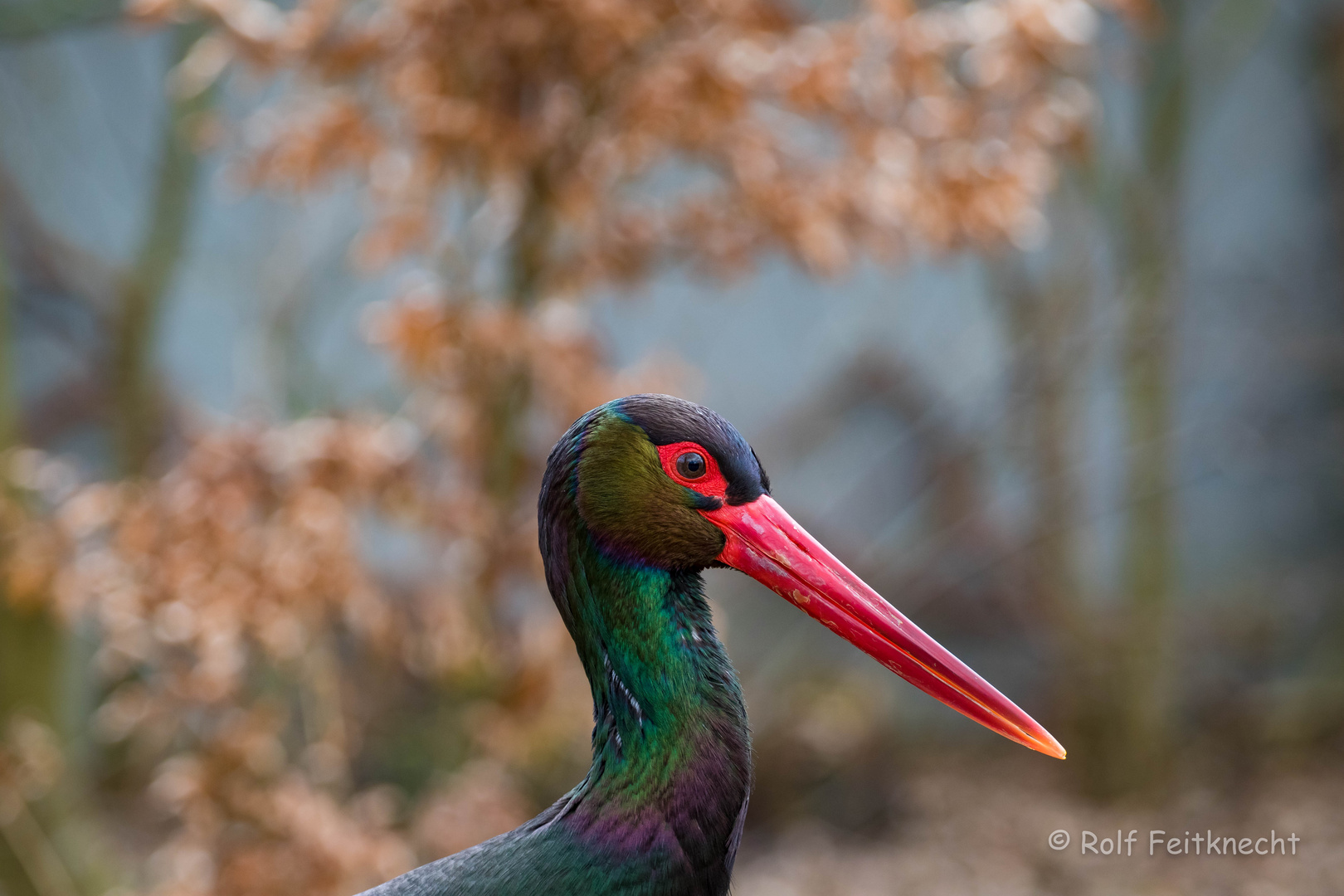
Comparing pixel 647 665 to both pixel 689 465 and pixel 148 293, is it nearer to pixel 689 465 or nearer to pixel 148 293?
pixel 689 465

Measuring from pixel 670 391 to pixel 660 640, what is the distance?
144 cm

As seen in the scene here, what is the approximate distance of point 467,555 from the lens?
7.10 feet

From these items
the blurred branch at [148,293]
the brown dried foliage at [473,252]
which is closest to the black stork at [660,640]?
the brown dried foliage at [473,252]

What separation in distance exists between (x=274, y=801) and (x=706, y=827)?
1340 mm

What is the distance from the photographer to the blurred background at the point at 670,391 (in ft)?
6.52

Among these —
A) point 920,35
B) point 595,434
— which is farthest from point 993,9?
point 595,434

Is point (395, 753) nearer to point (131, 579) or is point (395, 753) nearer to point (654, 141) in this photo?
point (131, 579)

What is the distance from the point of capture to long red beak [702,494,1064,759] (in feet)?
3.06

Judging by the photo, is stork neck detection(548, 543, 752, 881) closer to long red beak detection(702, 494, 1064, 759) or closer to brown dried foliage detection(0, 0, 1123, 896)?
long red beak detection(702, 494, 1064, 759)

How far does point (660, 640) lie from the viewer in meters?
0.99

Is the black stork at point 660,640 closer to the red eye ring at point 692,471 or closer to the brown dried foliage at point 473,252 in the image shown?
the red eye ring at point 692,471

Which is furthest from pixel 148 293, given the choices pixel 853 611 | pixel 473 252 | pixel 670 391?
pixel 853 611

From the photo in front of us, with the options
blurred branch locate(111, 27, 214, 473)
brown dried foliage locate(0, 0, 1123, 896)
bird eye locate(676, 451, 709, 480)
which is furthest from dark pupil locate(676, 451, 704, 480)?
Answer: blurred branch locate(111, 27, 214, 473)

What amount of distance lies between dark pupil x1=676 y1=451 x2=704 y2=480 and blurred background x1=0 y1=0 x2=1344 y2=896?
41.8 inches
